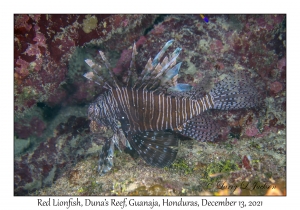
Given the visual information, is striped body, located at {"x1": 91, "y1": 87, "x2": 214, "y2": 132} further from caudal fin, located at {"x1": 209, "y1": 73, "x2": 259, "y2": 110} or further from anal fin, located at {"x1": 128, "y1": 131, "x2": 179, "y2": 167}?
anal fin, located at {"x1": 128, "y1": 131, "x2": 179, "y2": 167}

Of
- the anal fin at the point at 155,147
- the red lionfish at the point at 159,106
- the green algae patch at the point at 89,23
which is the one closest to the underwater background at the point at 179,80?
the green algae patch at the point at 89,23

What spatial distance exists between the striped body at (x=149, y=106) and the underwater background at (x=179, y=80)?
717 mm

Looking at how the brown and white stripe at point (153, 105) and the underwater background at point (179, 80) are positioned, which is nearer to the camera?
the underwater background at point (179, 80)

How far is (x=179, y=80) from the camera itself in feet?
16.3

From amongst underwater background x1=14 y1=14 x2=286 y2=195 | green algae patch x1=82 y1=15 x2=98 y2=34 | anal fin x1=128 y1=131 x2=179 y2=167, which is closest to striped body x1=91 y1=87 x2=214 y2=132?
anal fin x1=128 y1=131 x2=179 y2=167

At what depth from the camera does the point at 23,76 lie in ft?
14.7

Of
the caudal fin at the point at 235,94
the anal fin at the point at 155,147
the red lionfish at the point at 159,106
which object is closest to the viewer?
the anal fin at the point at 155,147

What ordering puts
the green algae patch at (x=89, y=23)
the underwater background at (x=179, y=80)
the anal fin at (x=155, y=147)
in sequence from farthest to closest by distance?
the green algae patch at (x=89, y=23)
the anal fin at (x=155, y=147)
the underwater background at (x=179, y=80)

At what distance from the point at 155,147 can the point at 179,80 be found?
1788 millimetres

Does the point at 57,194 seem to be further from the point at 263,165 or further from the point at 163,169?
Answer: the point at 263,165

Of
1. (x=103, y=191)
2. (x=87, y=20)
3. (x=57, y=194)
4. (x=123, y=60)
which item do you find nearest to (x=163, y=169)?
(x=103, y=191)

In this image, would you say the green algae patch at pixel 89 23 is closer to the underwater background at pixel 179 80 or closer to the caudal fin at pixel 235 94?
the underwater background at pixel 179 80

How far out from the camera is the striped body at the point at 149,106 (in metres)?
4.20

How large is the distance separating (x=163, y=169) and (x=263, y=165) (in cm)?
164
